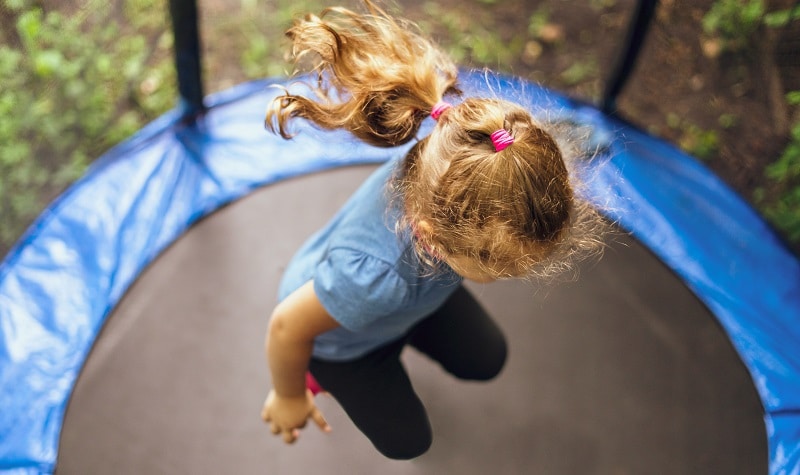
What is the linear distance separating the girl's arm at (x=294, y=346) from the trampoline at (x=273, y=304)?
0.23ft

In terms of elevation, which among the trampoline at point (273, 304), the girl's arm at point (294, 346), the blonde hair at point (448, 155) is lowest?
the trampoline at point (273, 304)

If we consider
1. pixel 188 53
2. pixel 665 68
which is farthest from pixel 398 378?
pixel 665 68

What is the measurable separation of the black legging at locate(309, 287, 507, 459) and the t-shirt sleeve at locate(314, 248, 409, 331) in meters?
0.20

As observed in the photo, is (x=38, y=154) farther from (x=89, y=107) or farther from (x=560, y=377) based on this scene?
(x=560, y=377)

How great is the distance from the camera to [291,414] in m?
1.03

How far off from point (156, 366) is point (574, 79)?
1.42m

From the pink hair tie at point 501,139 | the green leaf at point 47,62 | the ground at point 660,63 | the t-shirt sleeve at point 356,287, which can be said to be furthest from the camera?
the ground at point 660,63

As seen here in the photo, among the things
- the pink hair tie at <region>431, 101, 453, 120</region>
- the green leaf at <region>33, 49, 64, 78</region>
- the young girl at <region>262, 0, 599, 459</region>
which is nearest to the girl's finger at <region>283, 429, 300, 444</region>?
the young girl at <region>262, 0, 599, 459</region>

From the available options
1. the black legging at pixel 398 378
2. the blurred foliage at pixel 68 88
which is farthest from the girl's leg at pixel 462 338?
the blurred foliage at pixel 68 88

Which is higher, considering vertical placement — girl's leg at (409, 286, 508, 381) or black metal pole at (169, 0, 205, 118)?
black metal pole at (169, 0, 205, 118)

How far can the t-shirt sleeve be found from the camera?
0.81 meters

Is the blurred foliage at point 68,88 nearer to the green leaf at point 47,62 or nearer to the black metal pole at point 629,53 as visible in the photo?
the green leaf at point 47,62

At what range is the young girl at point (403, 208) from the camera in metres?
0.73

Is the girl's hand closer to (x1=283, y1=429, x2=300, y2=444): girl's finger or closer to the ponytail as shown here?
(x1=283, y1=429, x2=300, y2=444): girl's finger
